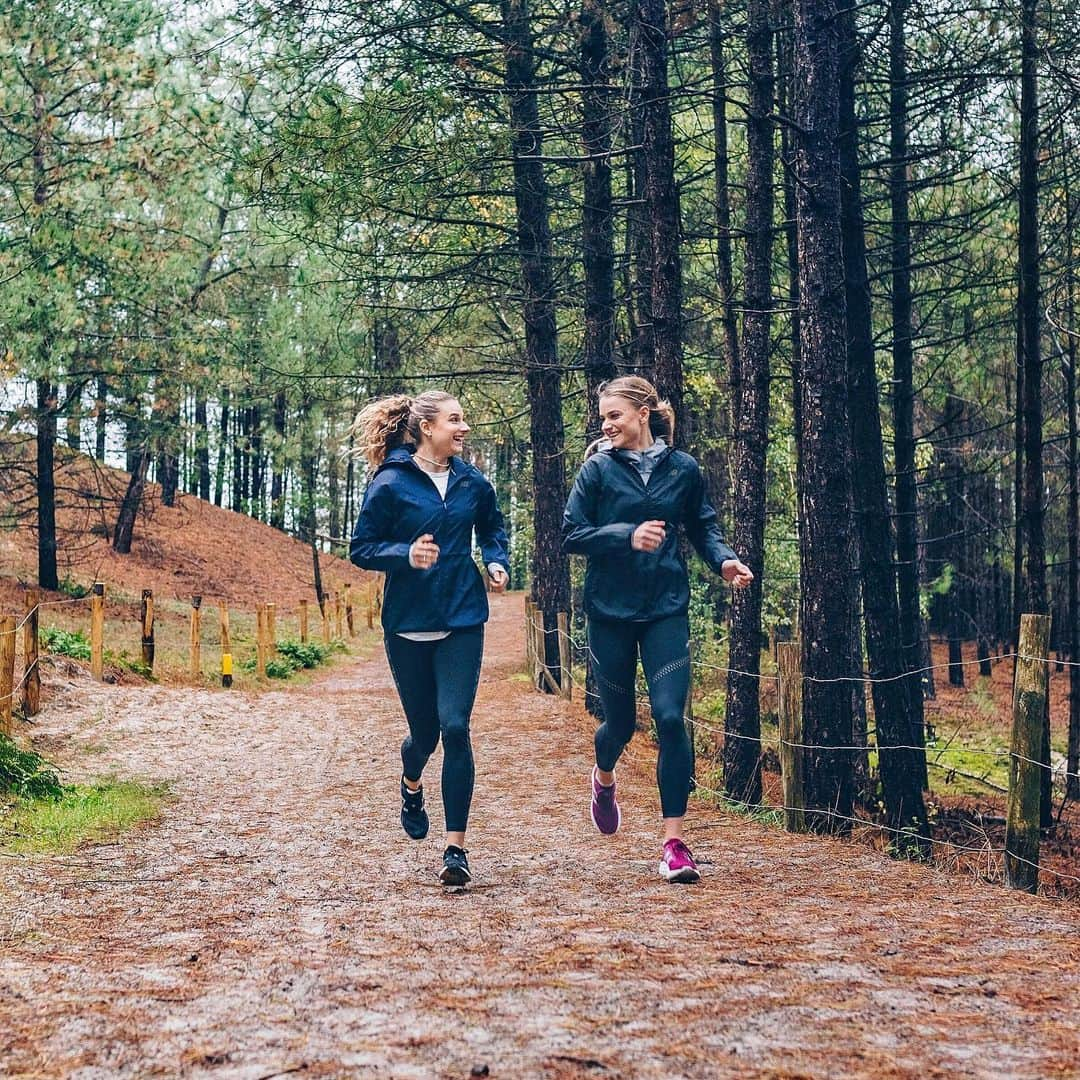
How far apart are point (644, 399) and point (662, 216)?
5.39 metres

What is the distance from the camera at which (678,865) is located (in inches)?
229

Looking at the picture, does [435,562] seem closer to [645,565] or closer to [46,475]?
[645,565]

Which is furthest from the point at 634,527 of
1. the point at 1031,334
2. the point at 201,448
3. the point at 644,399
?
the point at 201,448

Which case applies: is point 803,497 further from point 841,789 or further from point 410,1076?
point 410,1076

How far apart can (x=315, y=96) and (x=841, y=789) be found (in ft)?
23.6

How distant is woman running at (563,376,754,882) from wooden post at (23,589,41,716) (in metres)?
7.19

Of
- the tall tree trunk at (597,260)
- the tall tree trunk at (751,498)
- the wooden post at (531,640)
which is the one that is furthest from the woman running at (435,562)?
the wooden post at (531,640)

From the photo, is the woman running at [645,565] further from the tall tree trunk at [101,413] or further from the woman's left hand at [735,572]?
the tall tree trunk at [101,413]

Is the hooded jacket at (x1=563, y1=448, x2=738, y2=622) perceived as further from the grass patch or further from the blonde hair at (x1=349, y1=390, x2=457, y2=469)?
the grass patch

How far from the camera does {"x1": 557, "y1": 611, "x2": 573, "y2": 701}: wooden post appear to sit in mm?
15867

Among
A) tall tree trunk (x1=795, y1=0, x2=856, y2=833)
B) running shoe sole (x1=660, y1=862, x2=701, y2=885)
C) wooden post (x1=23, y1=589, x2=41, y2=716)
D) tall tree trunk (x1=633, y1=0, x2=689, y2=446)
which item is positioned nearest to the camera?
running shoe sole (x1=660, y1=862, x2=701, y2=885)

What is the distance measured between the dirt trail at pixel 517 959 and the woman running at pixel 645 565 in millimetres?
699

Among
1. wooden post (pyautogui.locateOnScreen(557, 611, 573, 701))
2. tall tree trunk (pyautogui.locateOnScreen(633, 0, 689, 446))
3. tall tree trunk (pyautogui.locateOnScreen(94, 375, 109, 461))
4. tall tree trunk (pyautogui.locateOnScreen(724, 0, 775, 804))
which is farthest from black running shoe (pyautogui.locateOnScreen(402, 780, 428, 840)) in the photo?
tall tree trunk (pyautogui.locateOnScreen(94, 375, 109, 461))

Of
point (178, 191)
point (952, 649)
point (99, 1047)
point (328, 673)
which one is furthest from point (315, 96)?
point (952, 649)
